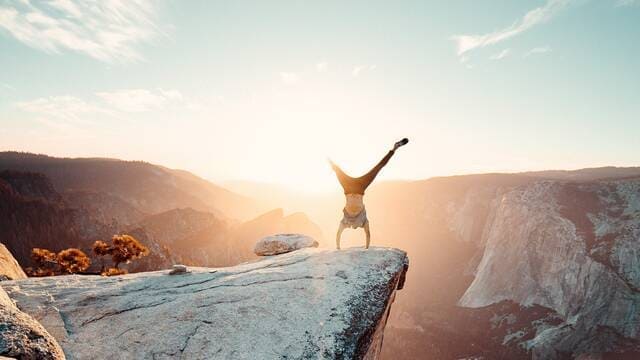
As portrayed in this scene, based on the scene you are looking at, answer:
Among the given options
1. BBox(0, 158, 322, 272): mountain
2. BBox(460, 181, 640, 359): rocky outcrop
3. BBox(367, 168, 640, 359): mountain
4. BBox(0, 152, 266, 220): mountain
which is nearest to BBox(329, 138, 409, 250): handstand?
BBox(367, 168, 640, 359): mountain

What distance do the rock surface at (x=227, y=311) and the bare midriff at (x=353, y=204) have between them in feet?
4.60

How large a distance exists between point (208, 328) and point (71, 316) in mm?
3701

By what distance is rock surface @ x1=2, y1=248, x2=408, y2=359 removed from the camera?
797 centimetres

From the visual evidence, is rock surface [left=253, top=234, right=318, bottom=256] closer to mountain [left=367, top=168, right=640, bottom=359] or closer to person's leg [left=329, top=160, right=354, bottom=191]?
person's leg [left=329, top=160, right=354, bottom=191]

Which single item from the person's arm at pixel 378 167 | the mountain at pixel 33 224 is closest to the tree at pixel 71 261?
the person's arm at pixel 378 167

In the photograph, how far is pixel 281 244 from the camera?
18312 mm

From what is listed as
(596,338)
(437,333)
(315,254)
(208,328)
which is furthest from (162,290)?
(437,333)

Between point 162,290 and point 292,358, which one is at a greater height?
point 162,290

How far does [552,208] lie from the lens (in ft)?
223

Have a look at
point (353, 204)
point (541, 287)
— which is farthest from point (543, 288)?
point (353, 204)

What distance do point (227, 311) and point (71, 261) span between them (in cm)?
1768

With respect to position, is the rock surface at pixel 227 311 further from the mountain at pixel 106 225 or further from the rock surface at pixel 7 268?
the mountain at pixel 106 225

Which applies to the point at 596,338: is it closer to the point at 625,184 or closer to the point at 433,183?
the point at 625,184

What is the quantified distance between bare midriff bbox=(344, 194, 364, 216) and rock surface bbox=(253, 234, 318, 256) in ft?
20.6
